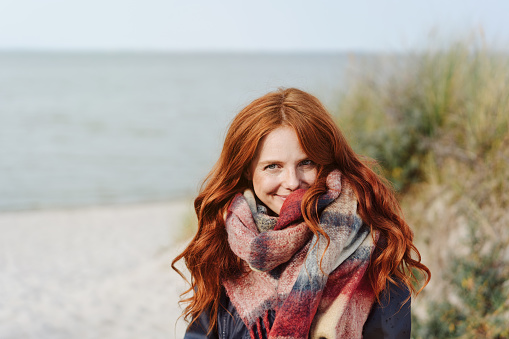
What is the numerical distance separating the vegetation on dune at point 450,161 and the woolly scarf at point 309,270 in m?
1.35

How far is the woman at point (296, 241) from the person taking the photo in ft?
6.38

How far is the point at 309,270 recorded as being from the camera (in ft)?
6.22

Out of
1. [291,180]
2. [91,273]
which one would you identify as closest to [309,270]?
[291,180]

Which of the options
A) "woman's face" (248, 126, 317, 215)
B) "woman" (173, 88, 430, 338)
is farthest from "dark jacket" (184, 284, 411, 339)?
"woman's face" (248, 126, 317, 215)

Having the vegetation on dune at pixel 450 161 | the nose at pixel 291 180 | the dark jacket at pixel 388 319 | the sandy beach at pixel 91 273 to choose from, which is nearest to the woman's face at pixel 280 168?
the nose at pixel 291 180

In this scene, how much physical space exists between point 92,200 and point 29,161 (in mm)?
5129

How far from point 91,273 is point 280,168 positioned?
716cm

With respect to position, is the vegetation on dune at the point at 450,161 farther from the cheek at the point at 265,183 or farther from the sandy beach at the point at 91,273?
the sandy beach at the point at 91,273

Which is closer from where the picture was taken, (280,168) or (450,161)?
(280,168)

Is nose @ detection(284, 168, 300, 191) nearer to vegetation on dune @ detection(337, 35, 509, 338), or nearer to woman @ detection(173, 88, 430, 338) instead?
woman @ detection(173, 88, 430, 338)

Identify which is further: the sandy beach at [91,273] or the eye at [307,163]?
the sandy beach at [91,273]

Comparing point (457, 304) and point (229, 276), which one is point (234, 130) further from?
point (457, 304)

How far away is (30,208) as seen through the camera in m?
13.3

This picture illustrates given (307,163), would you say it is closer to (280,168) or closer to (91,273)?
(280,168)
